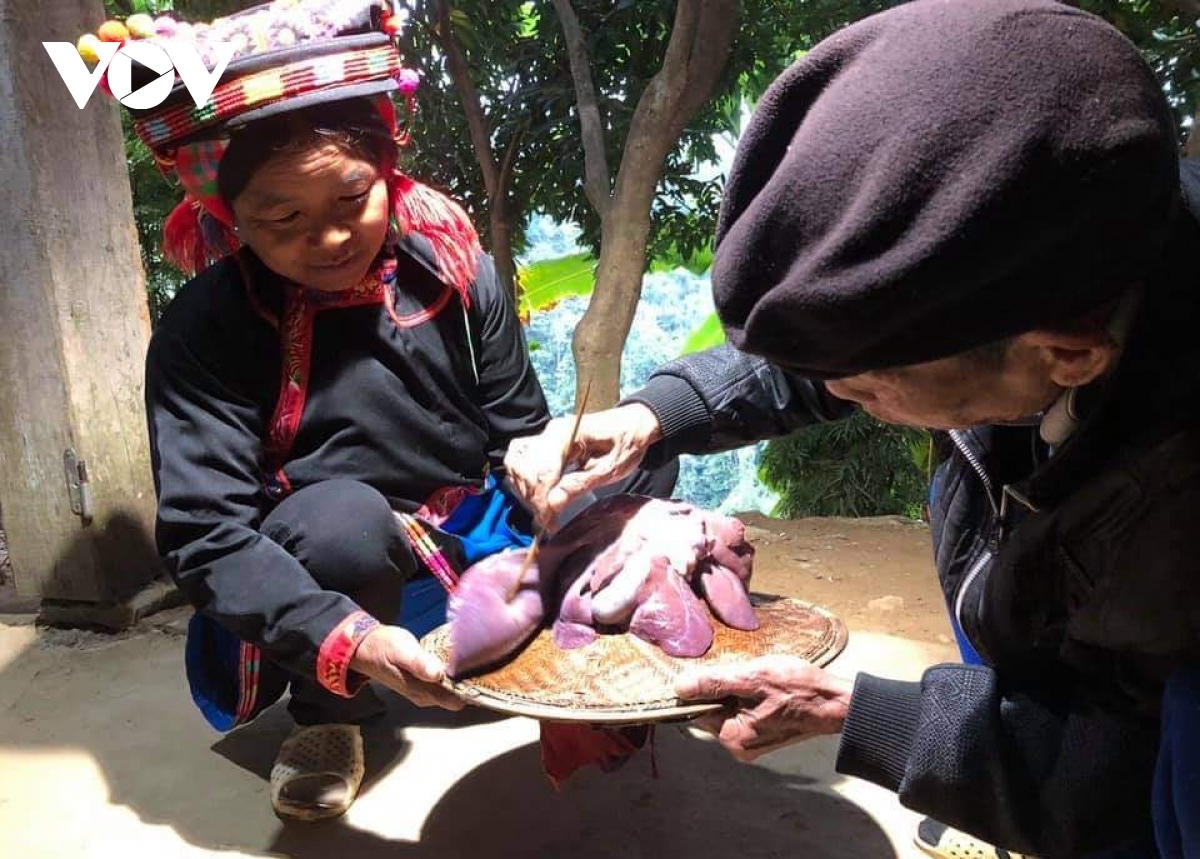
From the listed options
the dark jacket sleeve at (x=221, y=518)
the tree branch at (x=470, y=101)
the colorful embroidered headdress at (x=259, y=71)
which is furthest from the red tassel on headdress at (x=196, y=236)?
the tree branch at (x=470, y=101)

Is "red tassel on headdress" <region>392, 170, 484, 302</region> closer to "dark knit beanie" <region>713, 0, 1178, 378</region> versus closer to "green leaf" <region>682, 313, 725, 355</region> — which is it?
"dark knit beanie" <region>713, 0, 1178, 378</region>

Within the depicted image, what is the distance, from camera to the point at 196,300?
2051 mm

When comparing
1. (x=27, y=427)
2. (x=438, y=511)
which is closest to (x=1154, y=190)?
(x=438, y=511)

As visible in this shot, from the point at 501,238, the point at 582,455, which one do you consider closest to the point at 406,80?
the point at 582,455

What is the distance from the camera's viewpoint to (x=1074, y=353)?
106 cm

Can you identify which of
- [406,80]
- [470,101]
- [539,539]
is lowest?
[539,539]

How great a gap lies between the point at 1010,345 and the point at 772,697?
2.11 ft

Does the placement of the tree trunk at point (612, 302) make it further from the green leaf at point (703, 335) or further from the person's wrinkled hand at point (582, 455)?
the green leaf at point (703, 335)

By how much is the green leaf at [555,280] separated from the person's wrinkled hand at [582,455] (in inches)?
160

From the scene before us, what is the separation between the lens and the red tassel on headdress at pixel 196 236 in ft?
6.97

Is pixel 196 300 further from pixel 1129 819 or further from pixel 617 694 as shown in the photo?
pixel 1129 819

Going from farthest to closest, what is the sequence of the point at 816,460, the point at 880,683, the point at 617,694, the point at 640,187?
the point at 816,460
the point at 640,187
the point at 617,694
the point at 880,683

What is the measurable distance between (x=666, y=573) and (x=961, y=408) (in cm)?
73

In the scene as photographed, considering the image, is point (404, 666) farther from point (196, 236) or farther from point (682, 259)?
point (682, 259)
